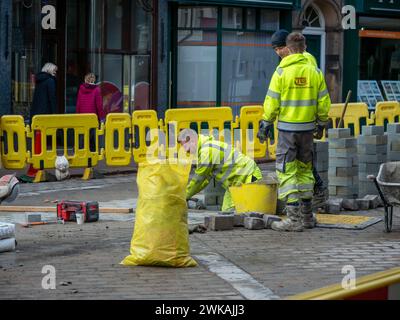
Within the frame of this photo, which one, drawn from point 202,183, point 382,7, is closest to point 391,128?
point 202,183

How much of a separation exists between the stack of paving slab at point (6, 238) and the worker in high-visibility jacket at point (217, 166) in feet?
8.15

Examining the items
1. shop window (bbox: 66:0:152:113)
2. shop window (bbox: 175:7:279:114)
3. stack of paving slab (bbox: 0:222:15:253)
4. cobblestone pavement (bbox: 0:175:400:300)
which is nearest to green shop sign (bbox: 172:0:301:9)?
shop window (bbox: 175:7:279:114)

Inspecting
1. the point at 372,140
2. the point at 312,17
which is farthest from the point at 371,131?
the point at 312,17

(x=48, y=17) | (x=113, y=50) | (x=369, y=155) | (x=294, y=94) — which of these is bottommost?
(x=369, y=155)

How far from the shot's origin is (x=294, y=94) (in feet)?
32.8

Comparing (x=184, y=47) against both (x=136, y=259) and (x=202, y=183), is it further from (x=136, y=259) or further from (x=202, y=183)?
(x=136, y=259)

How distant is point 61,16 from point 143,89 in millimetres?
2415

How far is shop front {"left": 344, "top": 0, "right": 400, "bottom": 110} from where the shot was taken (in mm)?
24203

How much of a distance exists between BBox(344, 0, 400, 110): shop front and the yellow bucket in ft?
46.0

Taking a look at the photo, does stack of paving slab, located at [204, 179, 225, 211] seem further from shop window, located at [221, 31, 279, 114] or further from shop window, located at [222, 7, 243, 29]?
shop window, located at [222, 7, 243, 29]

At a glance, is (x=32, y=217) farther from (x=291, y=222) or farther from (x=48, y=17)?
(x=48, y=17)

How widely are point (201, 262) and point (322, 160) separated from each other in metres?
3.97
